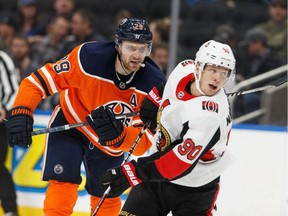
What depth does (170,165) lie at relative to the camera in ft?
10.3

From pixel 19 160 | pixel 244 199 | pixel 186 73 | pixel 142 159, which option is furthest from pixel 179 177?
pixel 19 160

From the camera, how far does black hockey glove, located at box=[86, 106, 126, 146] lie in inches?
139

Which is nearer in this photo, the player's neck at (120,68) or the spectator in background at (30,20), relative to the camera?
the player's neck at (120,68)

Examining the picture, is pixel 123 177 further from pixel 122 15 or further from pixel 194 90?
pixel 122 15

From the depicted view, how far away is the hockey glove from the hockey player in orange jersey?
1.03ft

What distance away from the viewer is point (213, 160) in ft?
10.7

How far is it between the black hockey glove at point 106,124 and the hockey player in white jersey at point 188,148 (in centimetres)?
25

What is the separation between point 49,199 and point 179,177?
82 centimetres

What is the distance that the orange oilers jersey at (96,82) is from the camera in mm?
3738

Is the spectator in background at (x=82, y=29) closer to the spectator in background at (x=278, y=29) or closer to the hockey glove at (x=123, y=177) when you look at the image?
the spectator in background at (x=278, y=29)

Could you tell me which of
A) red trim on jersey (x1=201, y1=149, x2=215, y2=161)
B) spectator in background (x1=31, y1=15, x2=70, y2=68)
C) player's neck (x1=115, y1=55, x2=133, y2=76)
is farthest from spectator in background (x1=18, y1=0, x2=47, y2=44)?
red trim on jersey (x1=201, y1=149, x2=215, y2=161)

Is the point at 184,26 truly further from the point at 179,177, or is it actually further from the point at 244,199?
the point at 179,177

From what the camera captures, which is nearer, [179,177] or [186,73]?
[179,177]

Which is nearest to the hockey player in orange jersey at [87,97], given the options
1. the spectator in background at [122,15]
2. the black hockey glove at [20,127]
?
the black hockey glove at [20,127]
